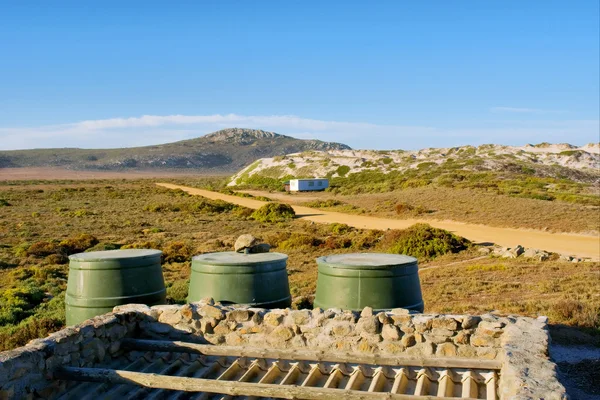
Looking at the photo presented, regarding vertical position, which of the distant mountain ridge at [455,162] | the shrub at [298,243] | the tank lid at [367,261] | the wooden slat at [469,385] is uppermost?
the distant mountain ridge at [455,162]

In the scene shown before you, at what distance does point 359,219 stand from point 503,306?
66.1ft

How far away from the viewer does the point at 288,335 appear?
704 cm

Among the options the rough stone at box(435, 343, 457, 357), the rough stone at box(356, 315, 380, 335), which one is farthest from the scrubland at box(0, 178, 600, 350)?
the rough stone at box(356, 315, 380, 335)

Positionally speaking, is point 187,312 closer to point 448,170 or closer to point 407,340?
point 407,340

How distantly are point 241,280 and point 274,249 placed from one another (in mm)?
14497

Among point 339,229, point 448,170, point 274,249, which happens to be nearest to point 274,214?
point 339,229

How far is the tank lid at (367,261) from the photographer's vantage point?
23.2ft

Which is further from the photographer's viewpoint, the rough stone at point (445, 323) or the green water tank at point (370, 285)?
the green water tank at point (370, 285)

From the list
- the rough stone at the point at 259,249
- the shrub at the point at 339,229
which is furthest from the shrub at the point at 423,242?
the rough stone at the point at 259,249

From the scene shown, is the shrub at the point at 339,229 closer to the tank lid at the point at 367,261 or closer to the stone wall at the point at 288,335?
the tank lid at the point at 367,261

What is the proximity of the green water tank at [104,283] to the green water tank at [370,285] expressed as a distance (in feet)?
7.99

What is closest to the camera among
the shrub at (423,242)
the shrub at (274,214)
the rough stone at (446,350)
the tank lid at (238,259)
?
the rough stone at (446,350)

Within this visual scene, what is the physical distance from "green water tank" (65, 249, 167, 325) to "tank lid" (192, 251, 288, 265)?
0.75m

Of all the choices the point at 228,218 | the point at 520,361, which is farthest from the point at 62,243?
the point at 520,361
